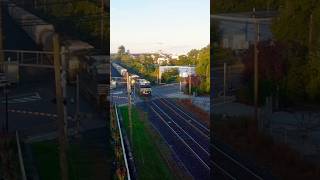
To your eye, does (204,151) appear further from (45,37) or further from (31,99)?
(45,37)

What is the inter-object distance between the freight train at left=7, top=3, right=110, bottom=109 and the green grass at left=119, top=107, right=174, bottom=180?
13.7 inches

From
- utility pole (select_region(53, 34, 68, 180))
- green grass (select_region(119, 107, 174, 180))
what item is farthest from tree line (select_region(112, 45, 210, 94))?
utility pole (select_region(53, 34, 68, 180))

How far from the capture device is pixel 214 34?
540 centimetres

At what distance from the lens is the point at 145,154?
5508mm

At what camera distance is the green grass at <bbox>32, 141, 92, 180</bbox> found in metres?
5.41

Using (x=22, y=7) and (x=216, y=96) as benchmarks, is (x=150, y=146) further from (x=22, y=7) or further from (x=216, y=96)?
(x=22, y=7)

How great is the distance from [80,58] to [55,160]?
3.84ft

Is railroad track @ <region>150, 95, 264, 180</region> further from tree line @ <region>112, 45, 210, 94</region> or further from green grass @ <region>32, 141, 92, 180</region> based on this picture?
green grass @ <region>32, 141, 92, 180</region>

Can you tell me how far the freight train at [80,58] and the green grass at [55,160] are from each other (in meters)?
0.59

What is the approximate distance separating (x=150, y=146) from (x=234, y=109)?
1.03 metres

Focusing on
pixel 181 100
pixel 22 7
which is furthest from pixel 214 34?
pixel 22 7

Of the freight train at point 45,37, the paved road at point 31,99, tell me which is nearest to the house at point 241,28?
Answer: the freight train at point 45,37

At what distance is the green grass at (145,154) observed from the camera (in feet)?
17.9

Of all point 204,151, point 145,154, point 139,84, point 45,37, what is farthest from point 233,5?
point 45,37
